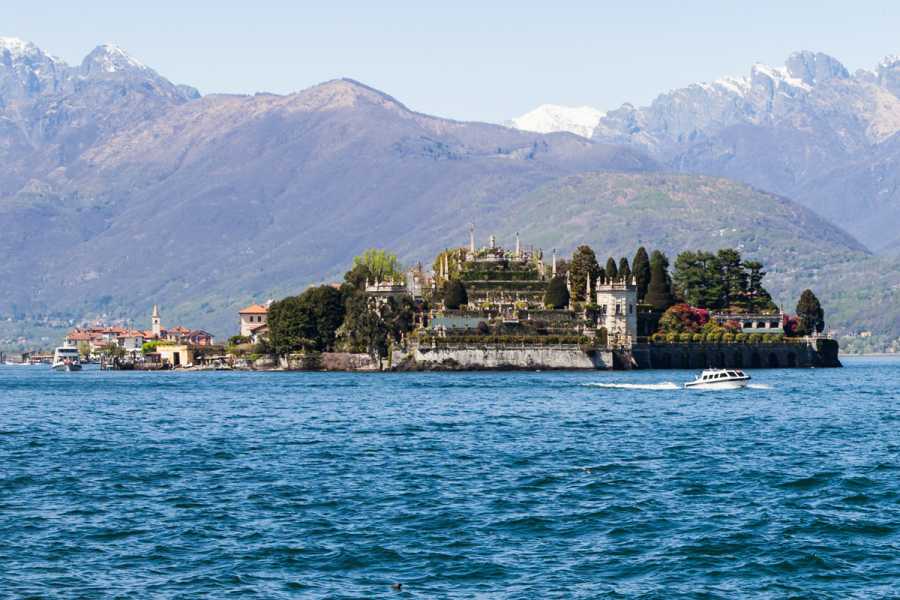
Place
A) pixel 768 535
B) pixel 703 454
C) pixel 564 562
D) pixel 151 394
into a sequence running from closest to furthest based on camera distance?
1. pixel 564 562
2. pixel 768 535
3. pixel 703 454
4. pixel 151 394

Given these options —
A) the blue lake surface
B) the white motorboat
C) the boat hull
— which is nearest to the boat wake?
the boat hull

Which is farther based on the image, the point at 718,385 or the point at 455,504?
the point at 718,385

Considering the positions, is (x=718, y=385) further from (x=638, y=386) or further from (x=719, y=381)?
(x=638, y=386)

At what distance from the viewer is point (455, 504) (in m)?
65.7

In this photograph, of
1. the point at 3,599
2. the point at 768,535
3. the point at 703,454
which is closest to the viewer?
the point at 3,599

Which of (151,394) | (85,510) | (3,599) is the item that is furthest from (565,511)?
(151,394)

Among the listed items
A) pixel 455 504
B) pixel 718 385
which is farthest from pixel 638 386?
pixel 455 504

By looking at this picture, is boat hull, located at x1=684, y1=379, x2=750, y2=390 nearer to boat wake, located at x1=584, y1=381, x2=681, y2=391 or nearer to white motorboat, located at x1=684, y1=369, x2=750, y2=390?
white motorboat, located at x1=684, y1=369, x2=750, y2=390

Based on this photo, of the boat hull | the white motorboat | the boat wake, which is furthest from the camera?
the boat wake

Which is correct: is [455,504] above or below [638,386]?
below

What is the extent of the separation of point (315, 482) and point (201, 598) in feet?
78.3

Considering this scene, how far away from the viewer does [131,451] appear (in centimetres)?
8844

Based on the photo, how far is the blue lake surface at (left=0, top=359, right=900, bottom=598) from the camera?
51.9 metres

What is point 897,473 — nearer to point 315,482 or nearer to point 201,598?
point 315,482
